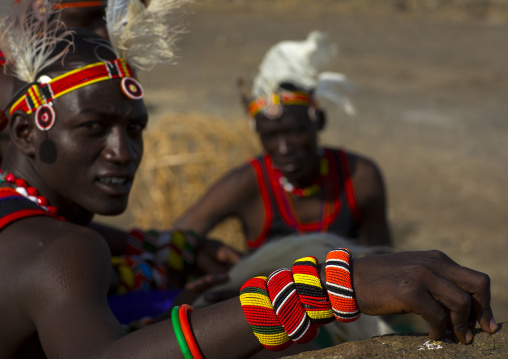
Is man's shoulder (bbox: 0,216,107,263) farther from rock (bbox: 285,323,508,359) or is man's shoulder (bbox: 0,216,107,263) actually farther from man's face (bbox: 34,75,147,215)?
rock (bbox: 285,323,508,359)

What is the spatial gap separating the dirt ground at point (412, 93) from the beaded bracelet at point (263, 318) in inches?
55.2

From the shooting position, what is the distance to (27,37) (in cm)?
210

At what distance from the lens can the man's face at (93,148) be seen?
2.07 m

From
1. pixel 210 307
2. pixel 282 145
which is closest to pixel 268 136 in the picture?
pixel 282 145

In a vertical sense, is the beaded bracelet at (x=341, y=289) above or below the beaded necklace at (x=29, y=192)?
below

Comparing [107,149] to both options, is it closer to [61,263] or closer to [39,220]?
[39,220]

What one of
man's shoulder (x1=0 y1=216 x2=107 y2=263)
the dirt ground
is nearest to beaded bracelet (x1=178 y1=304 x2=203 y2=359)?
man's shoulder (x1=0 y1=216 x2=107 y2=263)

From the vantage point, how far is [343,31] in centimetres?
1512

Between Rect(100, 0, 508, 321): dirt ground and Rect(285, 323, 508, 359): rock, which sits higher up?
Rect(285, 323, 508, 359): rock

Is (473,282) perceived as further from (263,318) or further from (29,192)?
(29,192)

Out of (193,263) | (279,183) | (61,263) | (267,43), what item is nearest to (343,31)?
(267,43)

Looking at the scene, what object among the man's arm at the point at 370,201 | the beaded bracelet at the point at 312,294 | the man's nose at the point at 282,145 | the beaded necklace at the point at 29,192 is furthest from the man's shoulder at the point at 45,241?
the man's arm at the point at 370,201

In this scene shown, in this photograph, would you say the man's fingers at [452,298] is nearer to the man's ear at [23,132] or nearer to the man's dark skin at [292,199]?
the man's ear at [23,132]

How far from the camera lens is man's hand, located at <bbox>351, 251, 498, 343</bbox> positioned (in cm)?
148
